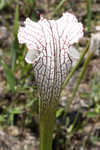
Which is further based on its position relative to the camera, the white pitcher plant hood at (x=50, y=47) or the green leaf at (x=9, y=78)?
the green leaf at (x=9, y=78)

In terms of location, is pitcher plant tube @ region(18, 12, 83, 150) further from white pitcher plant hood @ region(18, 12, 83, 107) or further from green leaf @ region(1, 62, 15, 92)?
green leaf @ region(1, 62, 15, 92)

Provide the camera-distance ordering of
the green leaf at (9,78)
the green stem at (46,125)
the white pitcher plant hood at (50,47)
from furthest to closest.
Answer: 1. the green leaf at (9,78)
2. the green stem at (46,125)
3. the white pitcher plant hood at (50,47)

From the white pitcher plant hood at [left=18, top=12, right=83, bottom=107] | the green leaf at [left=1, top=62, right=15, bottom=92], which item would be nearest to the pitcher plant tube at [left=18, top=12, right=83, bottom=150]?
the white pitcher plant hood at [left=18, top=12, right=83, bottom=107]

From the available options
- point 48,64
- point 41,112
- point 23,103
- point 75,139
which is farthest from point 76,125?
point 48,64

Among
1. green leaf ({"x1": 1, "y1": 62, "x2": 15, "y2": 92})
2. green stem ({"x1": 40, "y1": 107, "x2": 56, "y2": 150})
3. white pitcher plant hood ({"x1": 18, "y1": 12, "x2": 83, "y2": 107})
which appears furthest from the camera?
green leaf ({"x1": 1, "y1": 62, "x2": 15, "y2": 92})

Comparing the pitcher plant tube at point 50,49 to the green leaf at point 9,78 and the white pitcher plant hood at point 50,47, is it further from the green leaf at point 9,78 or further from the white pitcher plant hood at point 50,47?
the green leaf at point 9,78

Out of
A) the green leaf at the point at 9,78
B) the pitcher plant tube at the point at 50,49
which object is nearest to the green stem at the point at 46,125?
the pitcher plant tube at the point at 50,49
